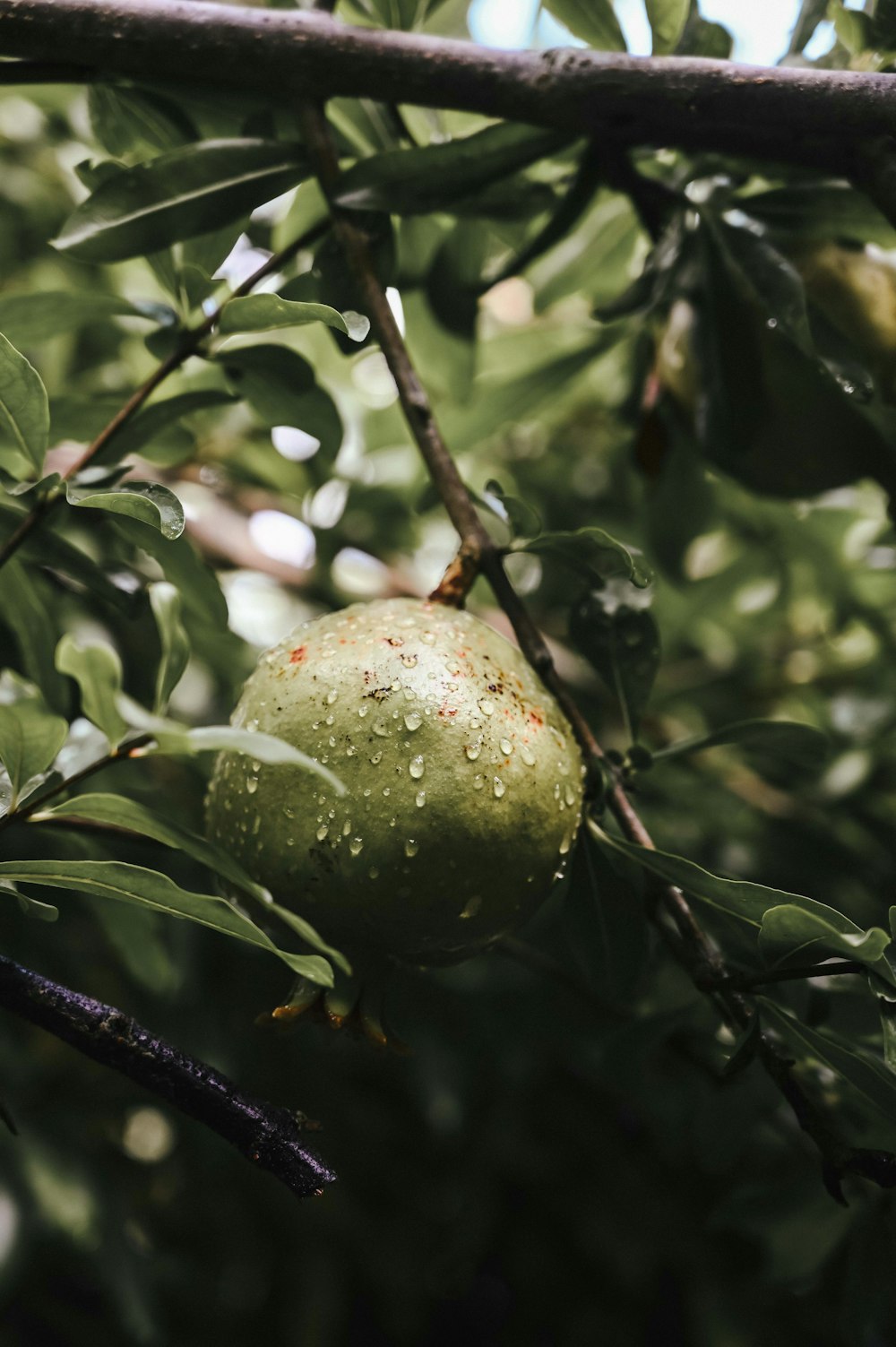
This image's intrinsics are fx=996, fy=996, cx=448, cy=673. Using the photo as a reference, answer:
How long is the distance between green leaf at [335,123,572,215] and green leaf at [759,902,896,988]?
0.51 meters

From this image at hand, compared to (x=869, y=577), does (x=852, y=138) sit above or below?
above

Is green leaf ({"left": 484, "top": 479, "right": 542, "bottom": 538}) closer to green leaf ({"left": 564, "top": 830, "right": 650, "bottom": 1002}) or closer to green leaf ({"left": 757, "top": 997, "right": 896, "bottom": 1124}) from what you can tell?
green leaf ({"left": 564, "top": 830, "right": 650, "bottom": 1002})

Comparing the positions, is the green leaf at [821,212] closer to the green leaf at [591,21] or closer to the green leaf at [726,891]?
the green leaf at [591,21]

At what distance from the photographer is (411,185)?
2.19 feet

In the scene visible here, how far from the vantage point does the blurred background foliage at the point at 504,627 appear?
69cm

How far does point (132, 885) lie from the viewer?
475 millimetres

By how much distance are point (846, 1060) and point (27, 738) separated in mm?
444

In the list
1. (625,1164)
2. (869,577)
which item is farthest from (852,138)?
(625,1164)

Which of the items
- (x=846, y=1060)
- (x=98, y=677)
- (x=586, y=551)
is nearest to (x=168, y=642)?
(x=98, y=677)

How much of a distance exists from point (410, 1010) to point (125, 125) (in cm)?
89

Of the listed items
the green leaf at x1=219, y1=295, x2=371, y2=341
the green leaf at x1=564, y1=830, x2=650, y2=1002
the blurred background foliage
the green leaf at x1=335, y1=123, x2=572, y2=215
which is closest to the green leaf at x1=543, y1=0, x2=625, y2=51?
the blurred background foliage

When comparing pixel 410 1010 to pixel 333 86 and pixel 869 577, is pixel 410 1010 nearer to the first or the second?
pixel 869 577

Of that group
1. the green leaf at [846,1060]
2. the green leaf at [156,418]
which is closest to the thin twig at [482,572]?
the green leaf at [846,1060]

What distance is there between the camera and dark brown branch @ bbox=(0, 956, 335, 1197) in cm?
42
